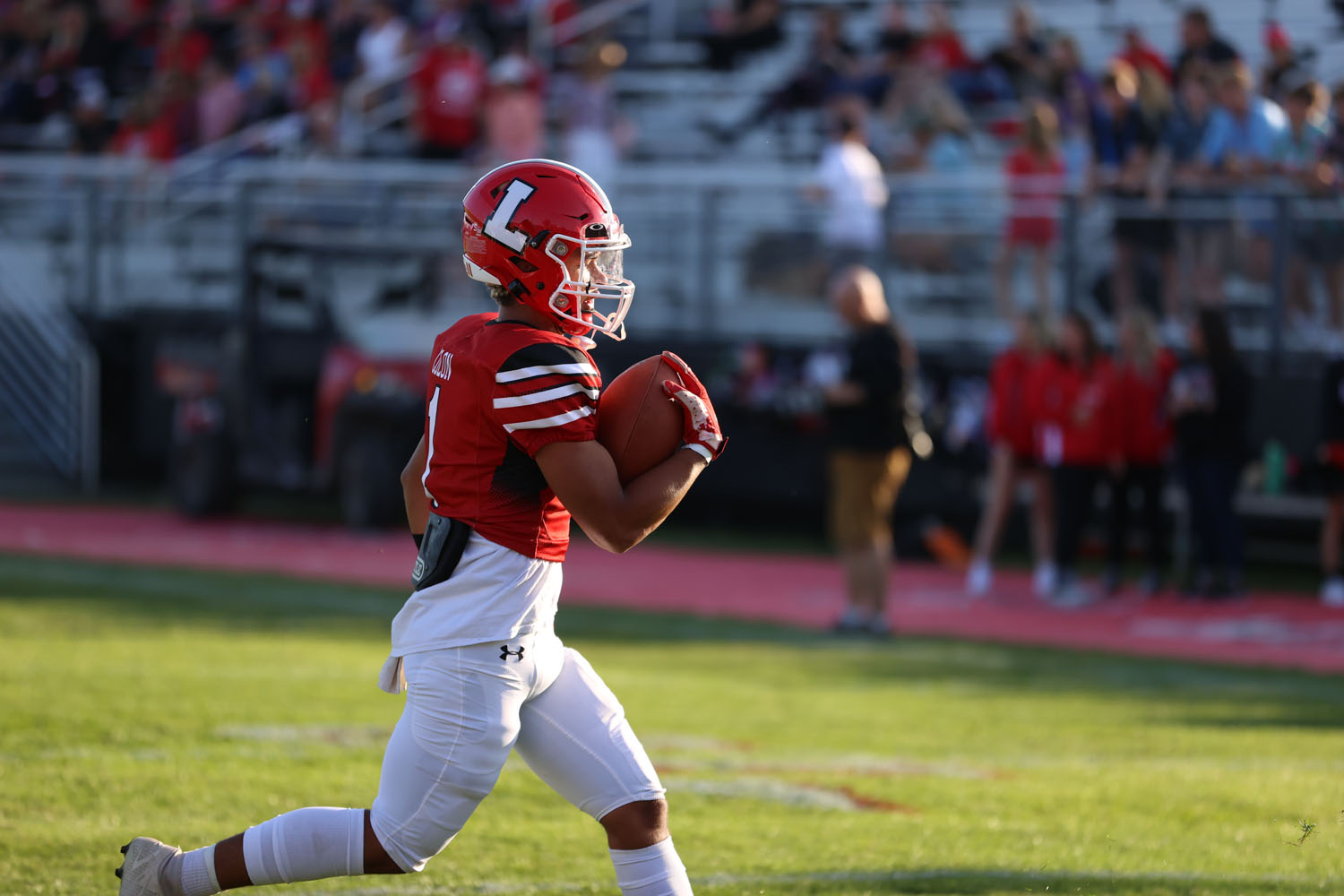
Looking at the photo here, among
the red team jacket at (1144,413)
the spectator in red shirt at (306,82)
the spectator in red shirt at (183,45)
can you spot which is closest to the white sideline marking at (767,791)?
the red team jacket at (1144,413)

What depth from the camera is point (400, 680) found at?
3.92m

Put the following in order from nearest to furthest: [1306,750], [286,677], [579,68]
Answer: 1. [1306,750]
2. [286,677]
3. [579,68]

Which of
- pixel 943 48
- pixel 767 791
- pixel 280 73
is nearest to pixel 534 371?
pixel 767 791

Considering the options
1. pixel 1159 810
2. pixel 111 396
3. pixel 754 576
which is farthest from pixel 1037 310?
pixel 111 396

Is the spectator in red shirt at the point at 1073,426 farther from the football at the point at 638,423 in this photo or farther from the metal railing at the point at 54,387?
the metal railing at the point at 54,387

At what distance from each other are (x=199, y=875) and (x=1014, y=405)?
9613 millimetres

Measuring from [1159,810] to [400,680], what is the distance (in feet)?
9.65

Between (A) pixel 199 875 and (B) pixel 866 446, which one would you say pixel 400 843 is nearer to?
(A) pixel 199 875

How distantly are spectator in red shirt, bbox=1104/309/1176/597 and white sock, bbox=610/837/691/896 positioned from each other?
9395 mm

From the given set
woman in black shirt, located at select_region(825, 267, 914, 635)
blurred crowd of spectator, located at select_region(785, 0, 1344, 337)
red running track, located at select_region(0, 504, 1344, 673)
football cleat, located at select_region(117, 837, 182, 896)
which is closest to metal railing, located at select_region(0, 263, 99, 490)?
red running track, located at select_region(0, 504, 1344, 673)

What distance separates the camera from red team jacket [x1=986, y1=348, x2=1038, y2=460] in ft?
41.5

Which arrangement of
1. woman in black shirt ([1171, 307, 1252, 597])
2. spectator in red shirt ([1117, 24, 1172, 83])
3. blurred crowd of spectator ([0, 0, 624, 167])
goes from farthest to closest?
blurred crowd of spectator ([0, 0, 624, 167])
spectator in red shirt ([1117, 24, 1172, 83])
woman in black shirt ([1171, 307, 1252, 597])

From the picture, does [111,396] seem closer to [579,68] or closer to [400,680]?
[579,68]

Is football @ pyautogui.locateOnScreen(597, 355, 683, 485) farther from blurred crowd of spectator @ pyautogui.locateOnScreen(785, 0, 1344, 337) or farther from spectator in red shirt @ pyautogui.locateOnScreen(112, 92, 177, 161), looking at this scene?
spectator in red shirt @ pyautogui.locateOnScreen(112, 92, 177, 161)
